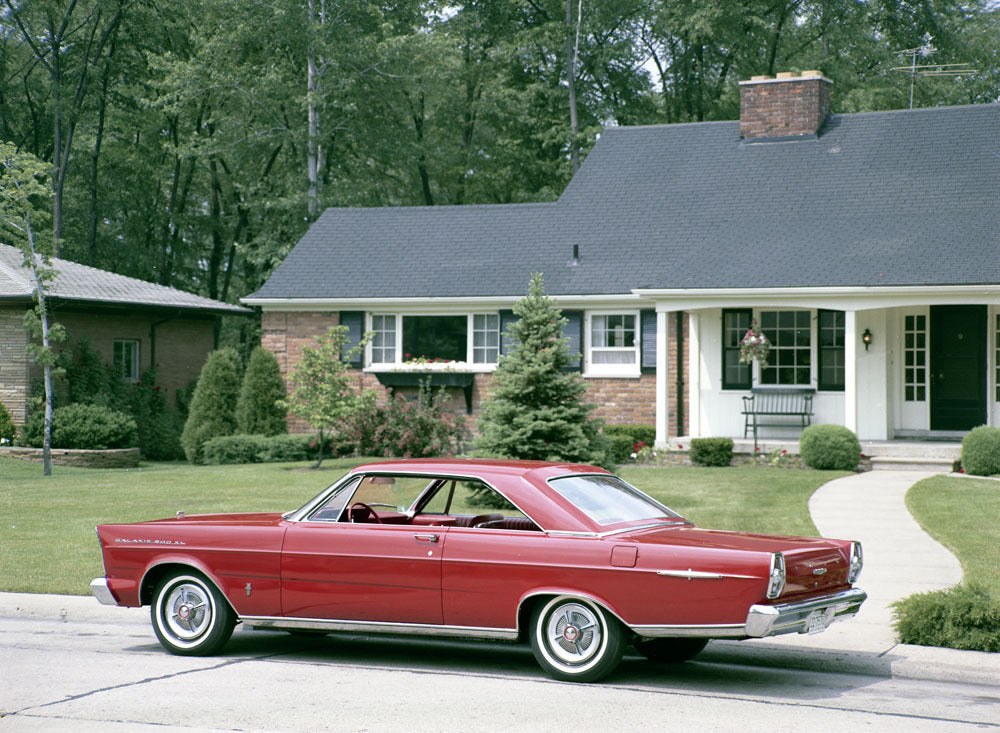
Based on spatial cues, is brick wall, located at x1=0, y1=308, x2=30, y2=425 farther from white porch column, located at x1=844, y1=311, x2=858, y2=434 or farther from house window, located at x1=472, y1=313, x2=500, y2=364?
white porch column, located at x1=844, y1=311, x2=858, y2=434

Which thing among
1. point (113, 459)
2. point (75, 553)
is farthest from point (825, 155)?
point (75, 553)

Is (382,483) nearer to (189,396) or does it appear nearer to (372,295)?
(372,295)

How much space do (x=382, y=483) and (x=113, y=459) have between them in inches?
742

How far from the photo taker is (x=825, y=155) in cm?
2614

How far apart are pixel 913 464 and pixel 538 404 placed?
8.54m

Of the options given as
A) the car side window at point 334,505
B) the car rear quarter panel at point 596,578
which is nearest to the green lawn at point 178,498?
the car side window at point 334,505

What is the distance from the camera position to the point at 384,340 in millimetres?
27906

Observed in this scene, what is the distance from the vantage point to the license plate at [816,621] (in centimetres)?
740

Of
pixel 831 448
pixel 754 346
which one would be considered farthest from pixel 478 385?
pixel 831 448

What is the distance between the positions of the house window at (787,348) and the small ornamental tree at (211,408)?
11811 mm

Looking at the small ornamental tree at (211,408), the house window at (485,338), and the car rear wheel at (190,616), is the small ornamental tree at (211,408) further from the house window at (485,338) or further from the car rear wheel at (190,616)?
A: the car rear wheel at (190,616)

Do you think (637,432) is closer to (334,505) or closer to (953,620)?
(953,620)

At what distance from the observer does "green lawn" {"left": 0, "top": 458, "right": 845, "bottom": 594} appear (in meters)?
12.8

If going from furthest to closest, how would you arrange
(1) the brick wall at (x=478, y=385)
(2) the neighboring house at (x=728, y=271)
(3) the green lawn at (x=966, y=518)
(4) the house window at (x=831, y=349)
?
(1) the brick wall at (x=478, y=385)
(4) the house window at (x=831, y=349)
(2) the neighboring house at (x=728, y=271)
(3) the green lawn at (x=966, y=518)
